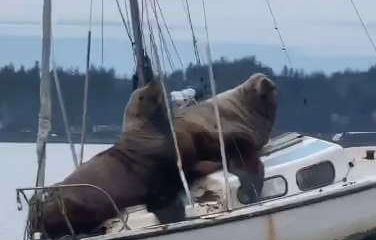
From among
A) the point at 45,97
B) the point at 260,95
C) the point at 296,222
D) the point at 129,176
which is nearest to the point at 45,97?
the point at 45,97

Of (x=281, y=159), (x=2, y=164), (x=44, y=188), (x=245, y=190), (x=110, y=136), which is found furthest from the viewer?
(x=2, y=164)

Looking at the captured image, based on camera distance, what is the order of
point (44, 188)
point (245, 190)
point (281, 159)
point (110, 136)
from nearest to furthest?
1. point (44, 188)
2. point (245, 190)
3. point (281, 159)
4. point (110, 136)

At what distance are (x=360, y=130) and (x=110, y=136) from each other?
4777 millimetres

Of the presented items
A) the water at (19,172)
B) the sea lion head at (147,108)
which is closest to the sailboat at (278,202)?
the sea lion head at (147,108)

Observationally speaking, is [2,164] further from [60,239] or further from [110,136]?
[60,239]

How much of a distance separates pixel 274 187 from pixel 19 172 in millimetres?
21346

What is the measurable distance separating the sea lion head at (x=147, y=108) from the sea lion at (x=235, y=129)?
1.09 ft

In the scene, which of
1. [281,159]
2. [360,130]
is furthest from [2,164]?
[281,159]

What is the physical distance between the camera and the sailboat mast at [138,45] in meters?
22.5

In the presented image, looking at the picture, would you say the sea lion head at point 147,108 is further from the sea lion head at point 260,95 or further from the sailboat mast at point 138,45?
the sea lion head at point 260,95

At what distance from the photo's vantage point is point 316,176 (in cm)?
2300

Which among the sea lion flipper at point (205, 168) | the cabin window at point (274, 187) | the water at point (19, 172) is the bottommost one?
the water at point (19, 172)

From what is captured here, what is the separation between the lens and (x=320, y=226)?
21.8 m

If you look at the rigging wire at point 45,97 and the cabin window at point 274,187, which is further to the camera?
the cabin window at point 274,187
